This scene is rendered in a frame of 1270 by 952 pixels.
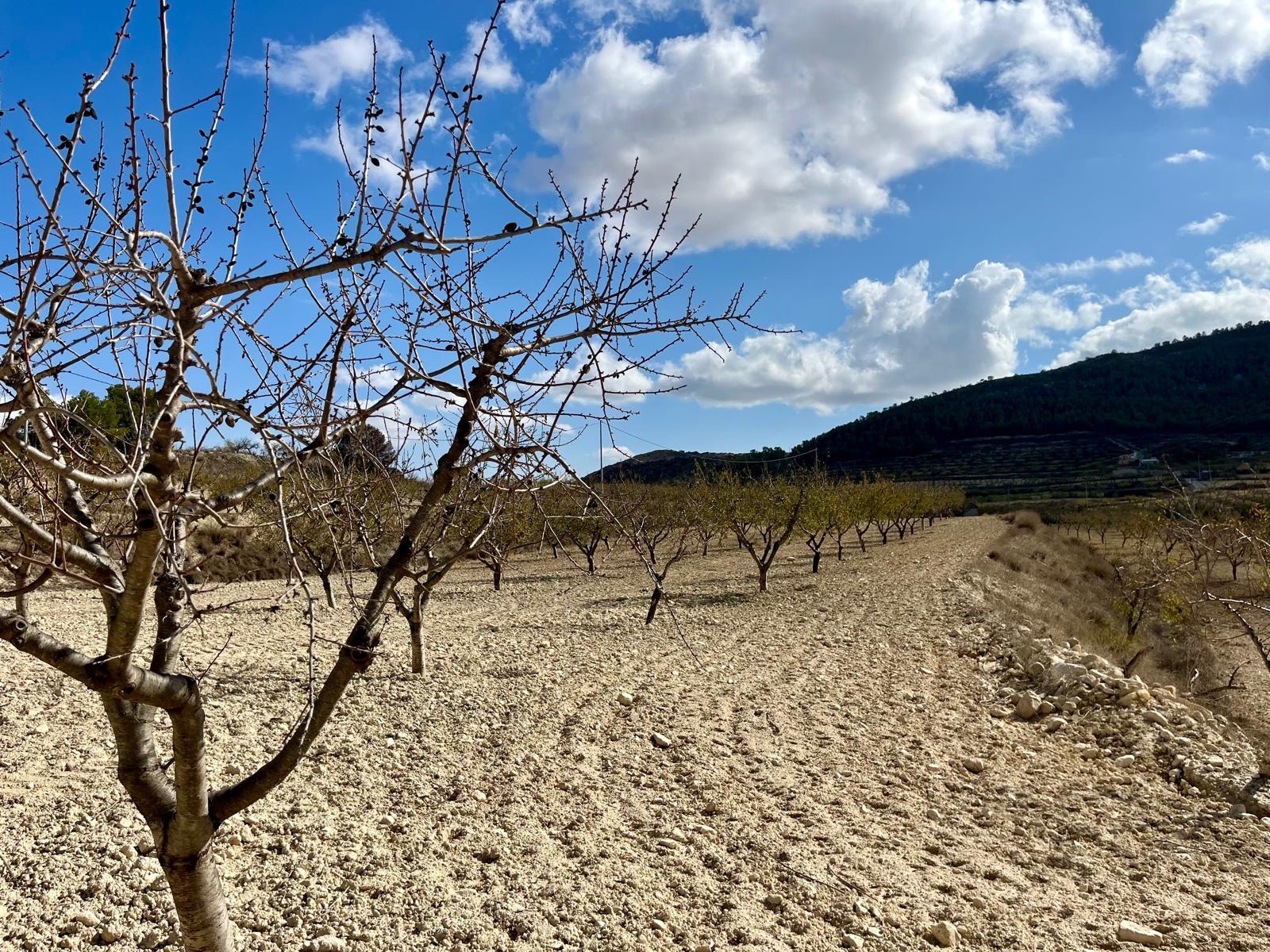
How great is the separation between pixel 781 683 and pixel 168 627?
794cm

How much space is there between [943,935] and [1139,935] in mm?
1109

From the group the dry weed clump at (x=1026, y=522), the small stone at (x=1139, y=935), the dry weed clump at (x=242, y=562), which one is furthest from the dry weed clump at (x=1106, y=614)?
the dry weed clump at (x=242, y=562)

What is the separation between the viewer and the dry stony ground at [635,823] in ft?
13.0

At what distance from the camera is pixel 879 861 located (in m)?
4.96

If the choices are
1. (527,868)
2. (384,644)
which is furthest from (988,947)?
(384,644)

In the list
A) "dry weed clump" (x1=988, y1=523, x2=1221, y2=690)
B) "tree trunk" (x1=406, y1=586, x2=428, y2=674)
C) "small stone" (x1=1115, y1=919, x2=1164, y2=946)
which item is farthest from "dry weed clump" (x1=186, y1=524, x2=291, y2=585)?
"small stone" (x1=1115, y1=919, x2=1164, y2=946)

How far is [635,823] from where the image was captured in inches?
208

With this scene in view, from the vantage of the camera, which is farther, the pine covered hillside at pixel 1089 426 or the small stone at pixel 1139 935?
the pine covered hillside at pixel 1089 426

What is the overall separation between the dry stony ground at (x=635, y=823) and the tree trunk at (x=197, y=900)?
107cm

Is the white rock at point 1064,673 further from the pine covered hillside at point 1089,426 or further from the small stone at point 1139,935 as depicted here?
the pine covered hillside at point 1089,426

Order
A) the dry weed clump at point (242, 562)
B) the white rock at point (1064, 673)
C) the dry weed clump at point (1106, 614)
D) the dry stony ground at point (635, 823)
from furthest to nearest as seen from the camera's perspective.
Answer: the dry weed clump at point (242, 562) → the dry weed clump at point (1106, 614) → the white rock at point (1064, 673) → the dry stony ground at point (635, 823)

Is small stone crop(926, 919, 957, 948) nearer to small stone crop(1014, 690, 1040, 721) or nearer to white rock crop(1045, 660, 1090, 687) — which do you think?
small stone crop(1014, 690, 1040, 721)

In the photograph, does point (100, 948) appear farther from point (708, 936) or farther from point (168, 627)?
point (708, 936)

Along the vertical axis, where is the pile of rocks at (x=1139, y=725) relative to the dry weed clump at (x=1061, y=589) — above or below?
above
